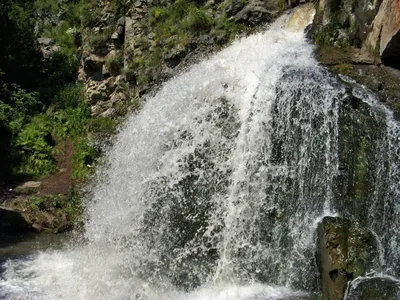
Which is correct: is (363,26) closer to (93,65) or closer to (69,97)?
(93,65)

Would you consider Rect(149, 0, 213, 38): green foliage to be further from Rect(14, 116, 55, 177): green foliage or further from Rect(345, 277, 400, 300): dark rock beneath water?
Rect(345, 277, 400, 300): dark rock beneath water

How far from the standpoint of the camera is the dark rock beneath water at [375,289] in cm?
626

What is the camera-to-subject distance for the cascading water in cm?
765

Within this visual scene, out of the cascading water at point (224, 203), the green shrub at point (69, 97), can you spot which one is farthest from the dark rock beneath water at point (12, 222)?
the green shrub at point (69, 97)

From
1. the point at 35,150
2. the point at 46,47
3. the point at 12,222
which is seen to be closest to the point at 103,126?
the point at 35,150

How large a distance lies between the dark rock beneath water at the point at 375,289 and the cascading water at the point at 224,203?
0.78 meters

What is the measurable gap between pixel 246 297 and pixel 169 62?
26.0ft

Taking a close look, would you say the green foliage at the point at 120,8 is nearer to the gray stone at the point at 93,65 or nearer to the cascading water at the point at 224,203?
the gray stone at the point at 93,65

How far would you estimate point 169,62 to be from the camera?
44.7ft

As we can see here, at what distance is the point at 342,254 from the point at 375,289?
0.65 m

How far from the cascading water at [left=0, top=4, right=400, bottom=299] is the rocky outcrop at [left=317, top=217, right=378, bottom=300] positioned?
0.39m

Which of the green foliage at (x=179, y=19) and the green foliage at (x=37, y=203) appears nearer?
the green foliage at (x=37, y=203)

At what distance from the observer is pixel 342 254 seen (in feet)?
22.5

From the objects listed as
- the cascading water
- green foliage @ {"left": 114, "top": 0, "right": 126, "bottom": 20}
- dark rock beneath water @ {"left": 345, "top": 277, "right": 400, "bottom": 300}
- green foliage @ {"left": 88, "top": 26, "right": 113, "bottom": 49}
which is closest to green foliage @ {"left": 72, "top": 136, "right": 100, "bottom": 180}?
green foliage @ {"left": 88, "top": 26, "right": 113, "bottom": 49}
